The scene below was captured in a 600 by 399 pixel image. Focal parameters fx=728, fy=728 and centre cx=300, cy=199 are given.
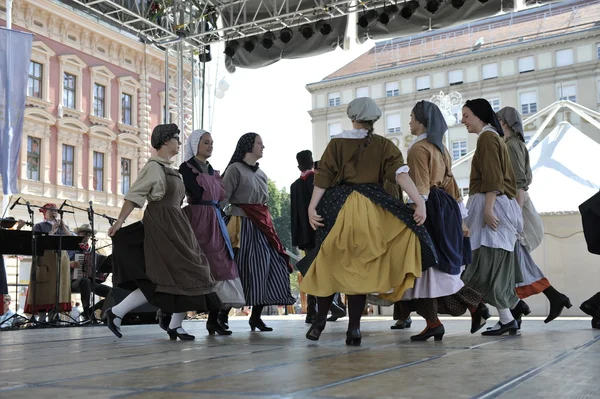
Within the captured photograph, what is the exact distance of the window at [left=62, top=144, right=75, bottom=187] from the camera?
2415cm

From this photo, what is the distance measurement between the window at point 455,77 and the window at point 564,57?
571 centimetres

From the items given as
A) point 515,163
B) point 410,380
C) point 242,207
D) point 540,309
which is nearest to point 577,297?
point 540,309

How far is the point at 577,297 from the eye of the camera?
10734 millimetres

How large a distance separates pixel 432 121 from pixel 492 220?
2.78ft

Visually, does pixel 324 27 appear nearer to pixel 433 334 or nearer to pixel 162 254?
pixel 162 254

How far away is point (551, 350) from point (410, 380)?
1.50m

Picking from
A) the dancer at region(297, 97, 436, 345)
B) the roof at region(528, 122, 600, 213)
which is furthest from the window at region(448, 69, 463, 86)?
the dancer at region(297, 97, 436, 345)

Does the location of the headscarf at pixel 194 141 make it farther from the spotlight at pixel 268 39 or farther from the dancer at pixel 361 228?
the spotlight at pixel 268 39

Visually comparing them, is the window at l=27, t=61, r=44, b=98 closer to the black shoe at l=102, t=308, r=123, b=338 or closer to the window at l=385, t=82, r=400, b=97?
the black shoe at l=102, t=308, r=123, b=338

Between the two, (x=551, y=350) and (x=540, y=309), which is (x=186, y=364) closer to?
(x=551, y=350)

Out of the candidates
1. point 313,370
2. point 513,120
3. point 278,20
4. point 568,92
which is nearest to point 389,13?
point 278,20

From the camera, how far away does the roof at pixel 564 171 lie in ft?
35.8

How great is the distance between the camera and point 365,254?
410 cm

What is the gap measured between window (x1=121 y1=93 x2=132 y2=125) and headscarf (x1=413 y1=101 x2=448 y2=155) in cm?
2330
